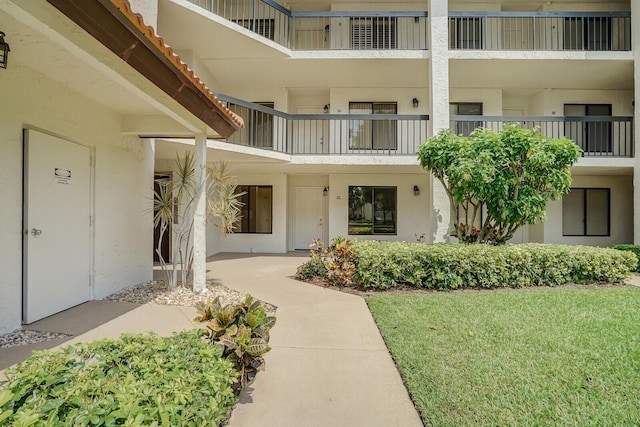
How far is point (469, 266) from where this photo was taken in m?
7.24

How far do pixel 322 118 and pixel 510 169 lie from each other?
5.79 metres

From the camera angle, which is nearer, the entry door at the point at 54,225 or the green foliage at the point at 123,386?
the green foliage at the point at 123,386

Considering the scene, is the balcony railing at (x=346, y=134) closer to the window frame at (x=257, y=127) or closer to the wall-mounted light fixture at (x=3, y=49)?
the window frame at (x=257, y=127)

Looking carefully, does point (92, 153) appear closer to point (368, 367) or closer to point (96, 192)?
point (96, 192)

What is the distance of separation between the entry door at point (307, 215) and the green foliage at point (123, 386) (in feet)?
37.7

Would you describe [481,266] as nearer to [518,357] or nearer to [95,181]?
[518,357]

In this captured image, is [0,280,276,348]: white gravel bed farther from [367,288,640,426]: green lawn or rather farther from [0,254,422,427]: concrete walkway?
[367,288,640,426]: green lawn

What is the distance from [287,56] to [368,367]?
32.7ft

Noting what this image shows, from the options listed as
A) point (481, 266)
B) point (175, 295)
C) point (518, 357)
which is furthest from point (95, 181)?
point (481, 266)

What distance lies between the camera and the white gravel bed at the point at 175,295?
602 centimetres

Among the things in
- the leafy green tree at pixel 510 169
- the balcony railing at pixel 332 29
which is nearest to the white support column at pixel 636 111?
the leafy green tree at pixel 510 169

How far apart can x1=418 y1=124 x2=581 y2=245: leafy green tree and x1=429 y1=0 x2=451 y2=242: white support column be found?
1.63 metres

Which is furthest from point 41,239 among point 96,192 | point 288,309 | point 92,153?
point 288,309

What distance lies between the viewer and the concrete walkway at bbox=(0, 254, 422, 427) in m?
2.91
